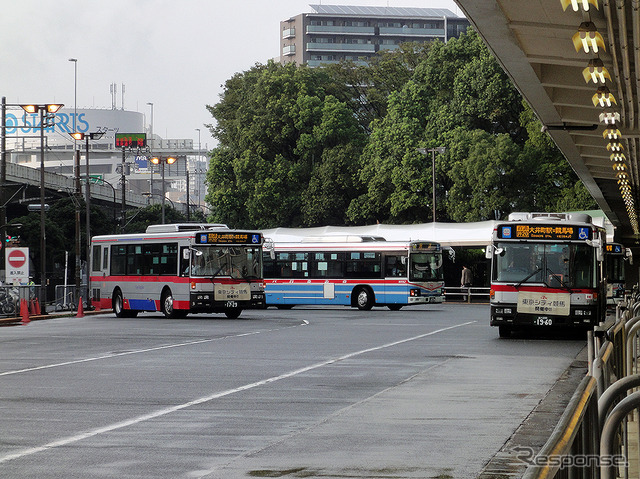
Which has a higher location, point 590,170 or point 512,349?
point 590,170

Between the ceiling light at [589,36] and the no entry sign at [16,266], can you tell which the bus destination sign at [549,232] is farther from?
the no entry sign at [16,266]

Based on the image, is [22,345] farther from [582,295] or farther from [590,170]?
[590,170]

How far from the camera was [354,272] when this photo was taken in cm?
4697

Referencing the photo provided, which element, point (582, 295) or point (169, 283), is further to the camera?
point (169, 283)

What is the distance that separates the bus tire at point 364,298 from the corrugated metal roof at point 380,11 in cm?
12603

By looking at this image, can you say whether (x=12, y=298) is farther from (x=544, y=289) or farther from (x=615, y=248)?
(x=615, y=248)

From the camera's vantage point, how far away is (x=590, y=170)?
35.3 metres

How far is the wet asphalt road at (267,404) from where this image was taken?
31.8 ft

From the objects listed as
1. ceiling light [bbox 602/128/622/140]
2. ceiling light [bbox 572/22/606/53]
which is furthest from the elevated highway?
ceiling light [bbox 572/22/606/53]

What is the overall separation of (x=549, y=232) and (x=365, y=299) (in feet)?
68.7

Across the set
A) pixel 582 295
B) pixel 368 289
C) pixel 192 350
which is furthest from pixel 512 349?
pixel 368 289

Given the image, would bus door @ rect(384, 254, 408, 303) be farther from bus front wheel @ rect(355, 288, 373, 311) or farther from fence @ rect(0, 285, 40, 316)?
fence @ rect(0, 285, 40, 316)

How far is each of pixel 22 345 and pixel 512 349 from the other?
433 inches

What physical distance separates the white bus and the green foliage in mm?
34098
